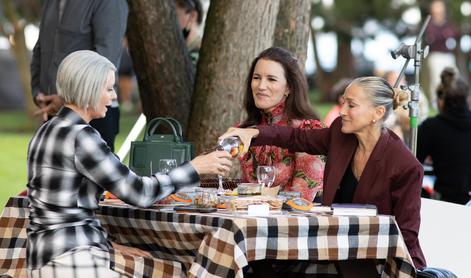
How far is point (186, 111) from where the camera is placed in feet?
24.9

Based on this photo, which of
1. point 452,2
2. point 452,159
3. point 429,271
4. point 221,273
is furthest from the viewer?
point 452,2

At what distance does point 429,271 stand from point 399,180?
433 millimetres

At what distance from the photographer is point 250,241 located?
4.29m

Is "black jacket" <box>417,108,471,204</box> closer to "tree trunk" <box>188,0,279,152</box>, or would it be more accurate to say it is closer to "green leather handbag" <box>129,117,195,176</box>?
"tree trunk" <box>188,0,279,152</box>

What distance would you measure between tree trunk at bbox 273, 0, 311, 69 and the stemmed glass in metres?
2.25

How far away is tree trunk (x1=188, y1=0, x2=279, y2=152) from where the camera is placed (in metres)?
7.10

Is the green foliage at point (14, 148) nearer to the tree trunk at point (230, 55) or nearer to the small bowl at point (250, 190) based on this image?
the tree trunk at point (230, 55)

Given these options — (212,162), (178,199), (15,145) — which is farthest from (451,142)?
(15,145)

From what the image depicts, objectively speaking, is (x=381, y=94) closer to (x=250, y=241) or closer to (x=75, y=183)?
(x=250, y=241)

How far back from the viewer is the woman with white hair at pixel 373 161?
→ 476 cm

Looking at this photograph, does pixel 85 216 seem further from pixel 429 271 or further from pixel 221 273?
pixel 429 271

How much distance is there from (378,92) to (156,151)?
52.6 inches

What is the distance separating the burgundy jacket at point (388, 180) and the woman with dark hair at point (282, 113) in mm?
458

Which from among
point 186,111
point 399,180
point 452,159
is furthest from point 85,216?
point 452,159
